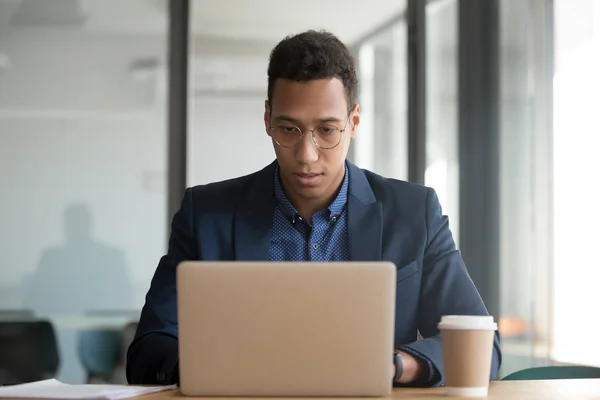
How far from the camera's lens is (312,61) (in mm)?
2211

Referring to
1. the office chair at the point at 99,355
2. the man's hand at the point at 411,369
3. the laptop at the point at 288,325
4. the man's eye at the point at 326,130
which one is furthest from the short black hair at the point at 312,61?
the office chair at the point at 99,355

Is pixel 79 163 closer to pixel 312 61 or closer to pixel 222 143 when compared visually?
pixel 222 143

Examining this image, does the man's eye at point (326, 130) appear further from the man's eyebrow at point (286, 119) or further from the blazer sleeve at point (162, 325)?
the blazer sleeve at point (162, 325)

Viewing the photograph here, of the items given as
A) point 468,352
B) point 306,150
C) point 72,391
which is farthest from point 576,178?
point 72,391

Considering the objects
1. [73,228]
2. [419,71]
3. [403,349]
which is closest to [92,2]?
[73,228]

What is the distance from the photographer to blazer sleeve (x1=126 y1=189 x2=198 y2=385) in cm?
195

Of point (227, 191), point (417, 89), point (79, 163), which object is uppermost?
point (417, 89)

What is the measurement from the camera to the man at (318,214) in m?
2.16

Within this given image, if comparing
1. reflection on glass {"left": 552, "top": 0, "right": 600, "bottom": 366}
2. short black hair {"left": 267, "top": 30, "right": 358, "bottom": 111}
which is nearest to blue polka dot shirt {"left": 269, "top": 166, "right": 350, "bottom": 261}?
short black hair {"left": 267, "top": 30, "right": 358, "bottom": 111}

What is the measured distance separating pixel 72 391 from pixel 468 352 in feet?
2.22

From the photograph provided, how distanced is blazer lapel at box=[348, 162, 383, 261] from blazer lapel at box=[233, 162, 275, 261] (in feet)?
0.65

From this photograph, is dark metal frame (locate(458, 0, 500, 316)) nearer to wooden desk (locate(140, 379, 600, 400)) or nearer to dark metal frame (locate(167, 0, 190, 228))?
dark metal frame (locate(167, 0, 190, 228))

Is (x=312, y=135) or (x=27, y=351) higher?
(x=312, y=135)

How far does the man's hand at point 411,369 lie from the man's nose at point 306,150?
0.55m
